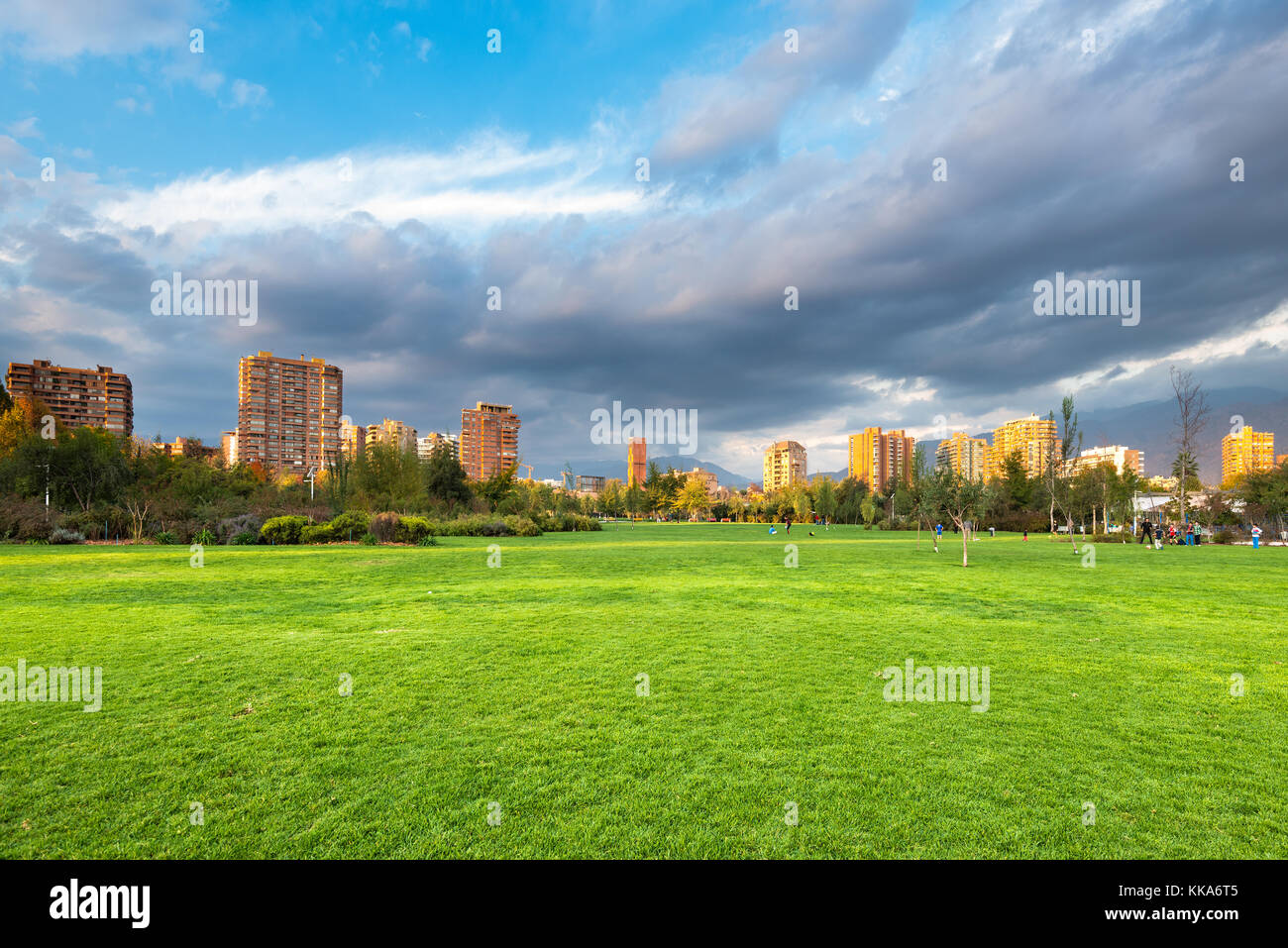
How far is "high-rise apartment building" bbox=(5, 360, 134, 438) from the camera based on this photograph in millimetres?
112938

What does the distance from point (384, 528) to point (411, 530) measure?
1.29 m

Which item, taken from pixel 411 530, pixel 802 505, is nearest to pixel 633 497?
pixel 802 505

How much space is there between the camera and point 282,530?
28125 mm

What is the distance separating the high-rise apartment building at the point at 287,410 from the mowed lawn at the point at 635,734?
138m

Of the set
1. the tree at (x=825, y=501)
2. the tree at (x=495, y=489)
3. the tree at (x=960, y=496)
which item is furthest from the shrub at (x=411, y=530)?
the tree at (x=825, y=501)

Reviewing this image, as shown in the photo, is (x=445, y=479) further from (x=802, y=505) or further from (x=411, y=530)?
(x=802, y=505)

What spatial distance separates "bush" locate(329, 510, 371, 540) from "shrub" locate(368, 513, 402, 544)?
0.49 m

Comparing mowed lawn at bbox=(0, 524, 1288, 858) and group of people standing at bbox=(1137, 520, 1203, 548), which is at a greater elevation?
mowed lawn at bbox=(0, 524, 1288, 858)

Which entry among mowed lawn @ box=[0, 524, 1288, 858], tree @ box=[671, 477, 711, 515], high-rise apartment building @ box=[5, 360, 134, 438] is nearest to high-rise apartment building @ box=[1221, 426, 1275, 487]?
tree @ box=[671, 477, 711, 515]

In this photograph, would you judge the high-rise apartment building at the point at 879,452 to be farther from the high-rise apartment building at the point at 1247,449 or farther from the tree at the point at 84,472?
the tree at the point at 84,472

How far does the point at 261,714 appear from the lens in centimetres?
543

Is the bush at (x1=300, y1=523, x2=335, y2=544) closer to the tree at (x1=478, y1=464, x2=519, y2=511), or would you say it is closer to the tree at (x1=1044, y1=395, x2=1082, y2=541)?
the tree at (x1=478, y1=464, x2=519, y2=511)
